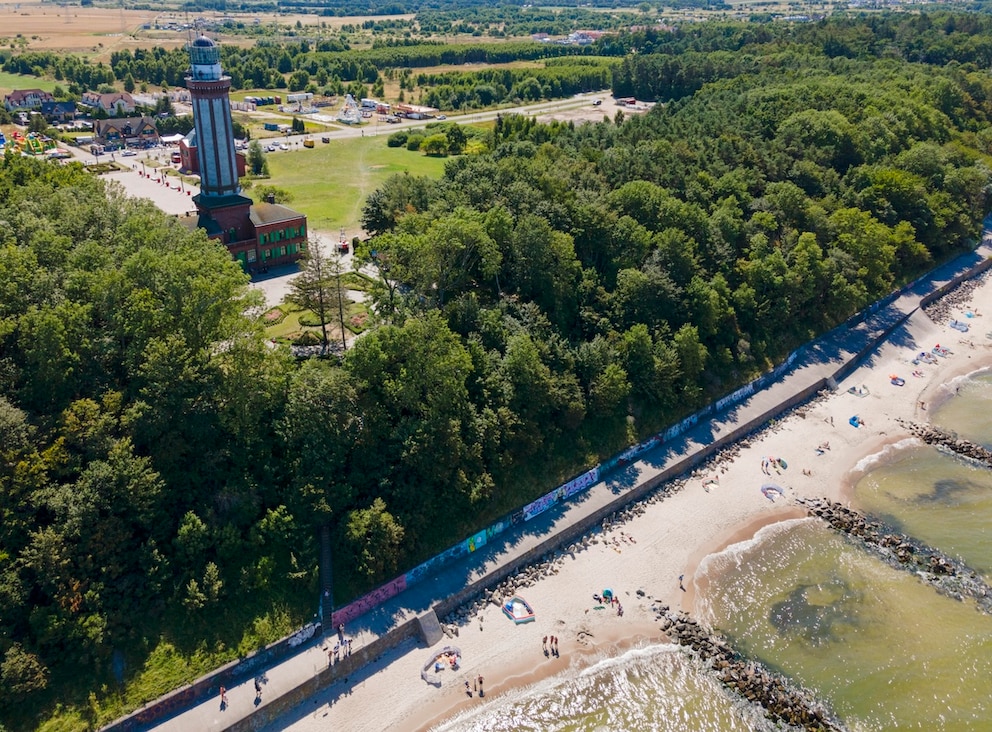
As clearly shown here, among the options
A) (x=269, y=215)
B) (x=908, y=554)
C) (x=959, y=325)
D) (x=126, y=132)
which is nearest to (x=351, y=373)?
(x=269, y=215)

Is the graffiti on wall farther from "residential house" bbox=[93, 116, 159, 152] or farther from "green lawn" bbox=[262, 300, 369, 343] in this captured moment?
"residential house" bbox=[93, 116, 159, 152]

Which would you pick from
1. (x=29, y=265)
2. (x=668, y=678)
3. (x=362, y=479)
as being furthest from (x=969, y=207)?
(x=29, y=265)

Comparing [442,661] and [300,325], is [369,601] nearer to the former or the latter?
[442,661]

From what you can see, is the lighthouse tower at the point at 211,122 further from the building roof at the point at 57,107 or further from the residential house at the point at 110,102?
the building roof at the point at 57,107

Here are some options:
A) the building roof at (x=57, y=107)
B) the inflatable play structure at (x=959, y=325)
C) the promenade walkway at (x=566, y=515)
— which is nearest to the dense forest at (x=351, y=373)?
the promenade walkway at (x=566, y=515)

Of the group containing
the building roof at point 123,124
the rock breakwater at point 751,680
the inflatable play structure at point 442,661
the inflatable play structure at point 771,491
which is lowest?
the rock breakwater at point 751,680

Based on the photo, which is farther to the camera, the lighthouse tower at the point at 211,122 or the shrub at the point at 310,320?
the lighthouse tower at the point at 211,122

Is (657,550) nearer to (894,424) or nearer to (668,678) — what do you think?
(668,678)
